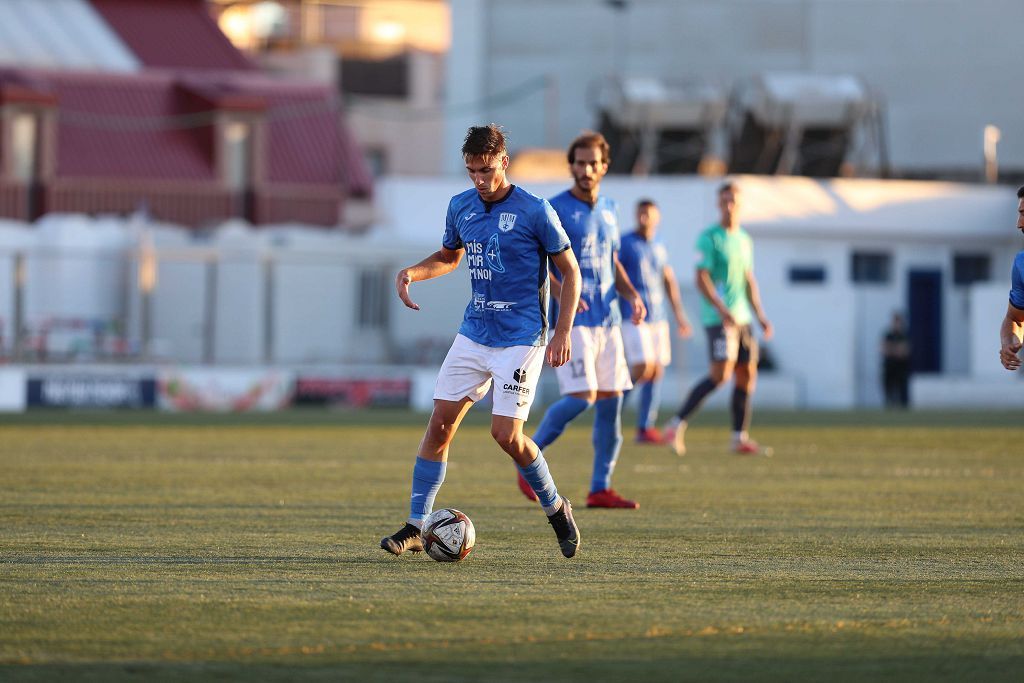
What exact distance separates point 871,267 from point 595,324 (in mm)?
26502

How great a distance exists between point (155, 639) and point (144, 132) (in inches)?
1412

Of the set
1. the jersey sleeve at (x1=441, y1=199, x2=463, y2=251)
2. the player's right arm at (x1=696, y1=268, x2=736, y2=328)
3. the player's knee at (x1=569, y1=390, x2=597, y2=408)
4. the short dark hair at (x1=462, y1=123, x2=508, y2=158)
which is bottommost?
the player's knee at (x1=569, y1=390, x2=597, y2=408)

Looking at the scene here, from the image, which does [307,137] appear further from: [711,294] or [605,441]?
[605,441]

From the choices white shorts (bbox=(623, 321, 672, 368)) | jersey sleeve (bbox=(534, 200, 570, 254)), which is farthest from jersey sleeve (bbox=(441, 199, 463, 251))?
white shorts (bbox=(623, 321, 672, 368))

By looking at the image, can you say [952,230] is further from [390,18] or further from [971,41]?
[390,18]

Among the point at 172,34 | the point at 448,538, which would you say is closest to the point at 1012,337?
the point at 448,538

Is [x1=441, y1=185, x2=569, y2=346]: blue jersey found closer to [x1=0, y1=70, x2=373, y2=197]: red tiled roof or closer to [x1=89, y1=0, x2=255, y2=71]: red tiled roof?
[x1=0, y1=70, x2=373, y2=197]: red tiled roof

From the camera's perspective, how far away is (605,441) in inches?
443

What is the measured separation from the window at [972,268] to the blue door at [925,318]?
1.99 feet

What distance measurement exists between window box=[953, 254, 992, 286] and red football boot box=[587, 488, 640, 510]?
2763cm

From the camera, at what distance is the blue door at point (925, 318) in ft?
121

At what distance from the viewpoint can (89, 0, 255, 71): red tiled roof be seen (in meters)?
44.1

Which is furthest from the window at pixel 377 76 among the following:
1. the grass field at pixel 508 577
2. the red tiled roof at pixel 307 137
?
the grass field at pixel 508 577

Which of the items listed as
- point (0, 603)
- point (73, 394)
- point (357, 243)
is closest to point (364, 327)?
point (357, 243)
